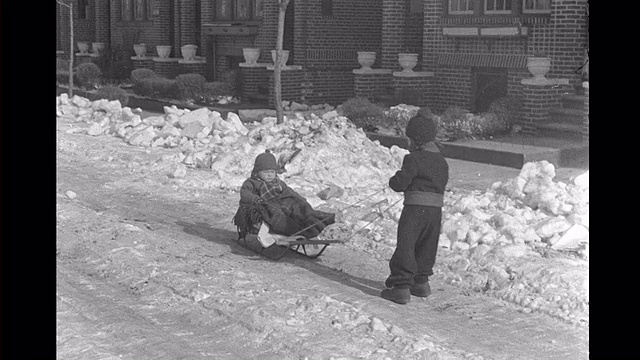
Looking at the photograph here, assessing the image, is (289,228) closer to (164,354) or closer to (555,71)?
(164,354)

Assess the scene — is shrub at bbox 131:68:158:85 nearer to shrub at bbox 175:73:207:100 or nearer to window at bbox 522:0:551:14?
shrub at bbox 175:73:207:100

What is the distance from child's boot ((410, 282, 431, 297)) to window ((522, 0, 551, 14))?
9699 mm

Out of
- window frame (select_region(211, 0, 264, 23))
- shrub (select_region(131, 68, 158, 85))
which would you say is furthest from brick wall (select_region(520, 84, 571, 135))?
shrub (select_region(131, 68, 158, 85))

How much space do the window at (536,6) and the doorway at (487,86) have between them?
1288mm

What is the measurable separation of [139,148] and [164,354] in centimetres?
997

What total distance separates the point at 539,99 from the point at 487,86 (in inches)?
78.5

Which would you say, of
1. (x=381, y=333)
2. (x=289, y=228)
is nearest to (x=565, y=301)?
(x=381, y=333)

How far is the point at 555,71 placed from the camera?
1559cm

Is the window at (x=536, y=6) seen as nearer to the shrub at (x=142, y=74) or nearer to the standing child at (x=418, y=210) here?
the standing child at (x=418, y=210)

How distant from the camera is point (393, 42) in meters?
19.5

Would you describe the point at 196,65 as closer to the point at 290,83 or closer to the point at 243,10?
the point at 243,10

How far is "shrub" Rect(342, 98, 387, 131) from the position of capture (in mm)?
16438

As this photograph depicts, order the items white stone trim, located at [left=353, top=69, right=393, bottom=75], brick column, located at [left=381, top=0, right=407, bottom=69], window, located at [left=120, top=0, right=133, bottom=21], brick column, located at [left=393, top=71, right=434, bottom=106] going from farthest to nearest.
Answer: window, located at [left=120, top=0, right=133, bottom=21]
white stone trim, located at [left=353, top=69, right=393, bottom=75]
brick column, located at [left=381, top=0, right=407, bottom=69]
brick column, located at [left=393, top=71, right=434, bottom=106]

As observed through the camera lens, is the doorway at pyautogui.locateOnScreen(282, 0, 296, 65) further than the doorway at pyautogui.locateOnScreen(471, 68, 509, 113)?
Yes
